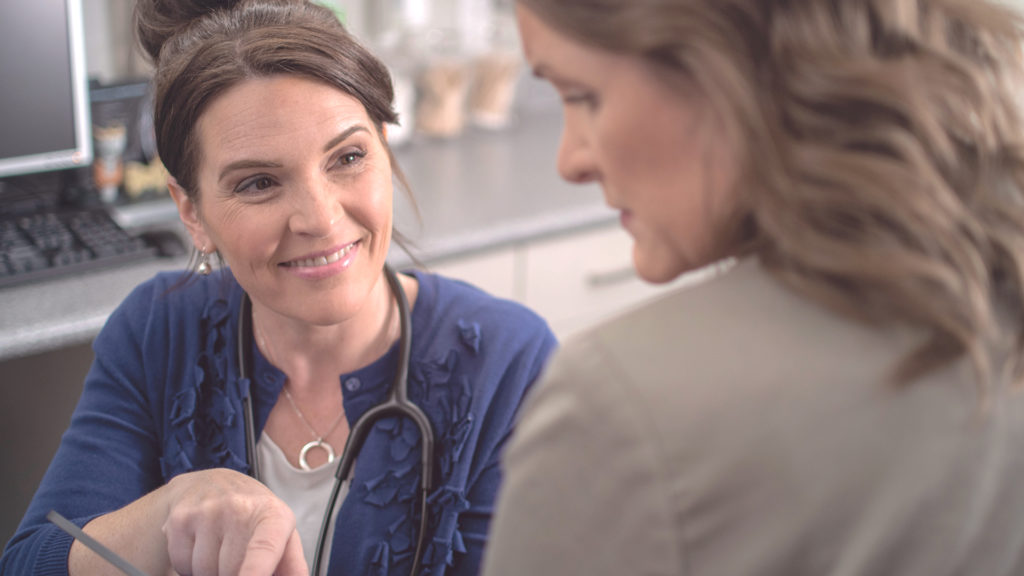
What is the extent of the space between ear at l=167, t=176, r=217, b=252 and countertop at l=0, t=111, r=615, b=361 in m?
0.31

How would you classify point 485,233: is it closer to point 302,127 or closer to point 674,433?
point 302,127

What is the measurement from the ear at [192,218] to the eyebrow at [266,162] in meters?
0.10

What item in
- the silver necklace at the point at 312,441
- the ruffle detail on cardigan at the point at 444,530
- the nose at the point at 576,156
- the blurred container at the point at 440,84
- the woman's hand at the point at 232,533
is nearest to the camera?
the nose at the point at 576,156

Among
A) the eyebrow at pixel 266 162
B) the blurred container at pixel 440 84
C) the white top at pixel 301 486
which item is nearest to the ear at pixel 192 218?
the eyebrow at pixel 266 162

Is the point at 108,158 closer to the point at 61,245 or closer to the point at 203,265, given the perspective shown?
the point at 61,245

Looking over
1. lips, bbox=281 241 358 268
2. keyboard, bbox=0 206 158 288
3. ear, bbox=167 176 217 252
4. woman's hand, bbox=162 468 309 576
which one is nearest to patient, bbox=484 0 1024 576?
woman's hand, bbox=162 468 309 576

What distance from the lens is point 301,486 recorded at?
1.12 m

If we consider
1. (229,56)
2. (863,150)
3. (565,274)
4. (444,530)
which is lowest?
(565,274)

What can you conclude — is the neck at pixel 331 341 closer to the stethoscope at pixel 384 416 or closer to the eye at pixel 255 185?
the stethoscope at pixel 384 416

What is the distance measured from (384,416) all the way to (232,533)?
0.83 feet

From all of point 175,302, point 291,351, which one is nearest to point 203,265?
point 175,302

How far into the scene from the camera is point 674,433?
0.49 meters

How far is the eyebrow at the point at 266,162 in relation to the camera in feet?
3.41

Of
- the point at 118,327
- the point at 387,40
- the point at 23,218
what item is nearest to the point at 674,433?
the point at 118,327
